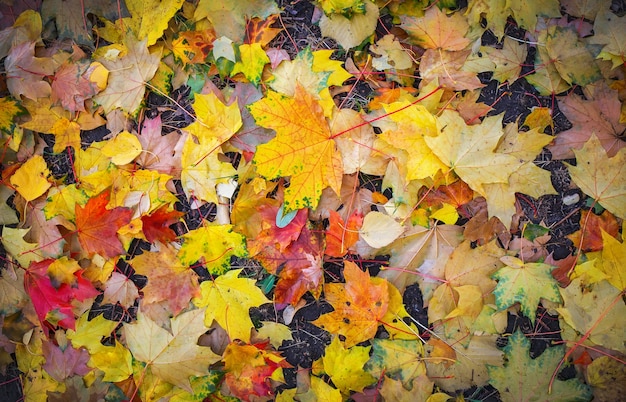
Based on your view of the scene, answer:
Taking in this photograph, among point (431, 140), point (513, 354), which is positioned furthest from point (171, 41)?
point (513, 354)

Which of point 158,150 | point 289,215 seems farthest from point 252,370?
point 158,150

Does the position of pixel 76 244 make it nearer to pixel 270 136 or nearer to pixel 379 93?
pixel 270 136

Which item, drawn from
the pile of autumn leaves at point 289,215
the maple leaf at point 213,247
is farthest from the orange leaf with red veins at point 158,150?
the maple leaf at point 213,247

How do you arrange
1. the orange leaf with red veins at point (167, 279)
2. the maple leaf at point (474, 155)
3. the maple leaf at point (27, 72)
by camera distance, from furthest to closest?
the maple leaf at point (27, 72) → the orange leaf with red veins at point (167, 279) → the maple leaf at point (474, 155)

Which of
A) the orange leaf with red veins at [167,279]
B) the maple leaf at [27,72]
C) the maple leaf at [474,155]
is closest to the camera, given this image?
the maple leaf at [474,155]

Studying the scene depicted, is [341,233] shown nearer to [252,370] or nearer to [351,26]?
[252,370]

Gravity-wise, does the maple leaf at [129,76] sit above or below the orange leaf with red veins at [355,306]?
above

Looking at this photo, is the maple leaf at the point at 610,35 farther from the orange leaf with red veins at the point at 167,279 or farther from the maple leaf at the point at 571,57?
the orange leaf with red veins at the point at 167,279
